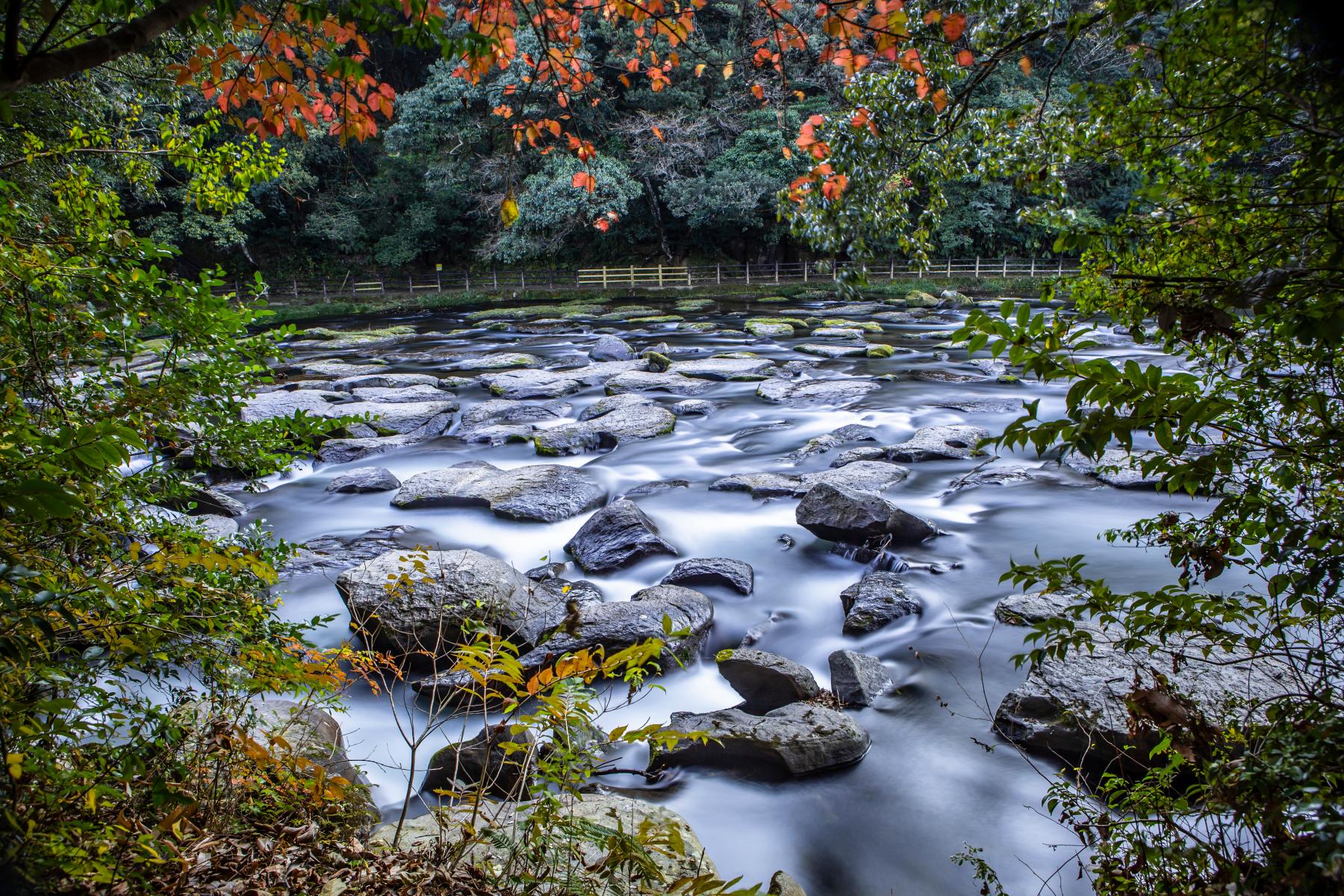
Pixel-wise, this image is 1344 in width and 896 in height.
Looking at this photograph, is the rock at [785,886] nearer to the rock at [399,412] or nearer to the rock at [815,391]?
the rock at [399,412]

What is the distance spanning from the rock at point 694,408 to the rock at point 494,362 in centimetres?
516

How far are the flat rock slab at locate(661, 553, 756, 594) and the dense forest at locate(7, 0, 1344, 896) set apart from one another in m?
0.03

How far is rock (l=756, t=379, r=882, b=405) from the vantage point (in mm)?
12281

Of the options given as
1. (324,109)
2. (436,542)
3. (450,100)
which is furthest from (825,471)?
Result: (450,100)

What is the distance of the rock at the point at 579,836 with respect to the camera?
2.21m

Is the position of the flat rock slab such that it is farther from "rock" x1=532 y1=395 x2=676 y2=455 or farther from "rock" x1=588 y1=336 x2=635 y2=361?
"rock" x1=588 y1=336 x2=635 y2=361

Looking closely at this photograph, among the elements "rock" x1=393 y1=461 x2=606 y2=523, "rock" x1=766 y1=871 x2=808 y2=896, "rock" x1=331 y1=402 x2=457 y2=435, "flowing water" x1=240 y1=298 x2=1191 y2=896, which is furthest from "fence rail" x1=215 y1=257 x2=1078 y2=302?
"rock" x1=766 y1=871 x2=808 y2=896

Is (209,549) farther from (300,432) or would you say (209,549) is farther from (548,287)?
(548,287)

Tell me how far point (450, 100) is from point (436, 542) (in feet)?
84.6

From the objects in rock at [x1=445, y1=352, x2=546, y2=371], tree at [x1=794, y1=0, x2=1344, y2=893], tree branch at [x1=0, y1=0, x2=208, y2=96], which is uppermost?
tree branch at [x1=0, y1=0, x2=208, y2=96]

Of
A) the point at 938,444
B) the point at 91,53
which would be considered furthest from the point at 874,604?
the point at 91,53

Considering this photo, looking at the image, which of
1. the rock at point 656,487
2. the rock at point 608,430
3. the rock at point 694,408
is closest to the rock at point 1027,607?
the rock at point 656,487

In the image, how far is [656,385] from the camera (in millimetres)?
13430

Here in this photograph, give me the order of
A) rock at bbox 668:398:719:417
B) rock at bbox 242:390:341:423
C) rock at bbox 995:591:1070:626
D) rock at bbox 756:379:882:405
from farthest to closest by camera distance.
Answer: rock at bbox 756:379:882:405, rock at bbox 668:398:719:417, rock at bbox 242:390:341:423, rock at bbox 995:591:1070:626
